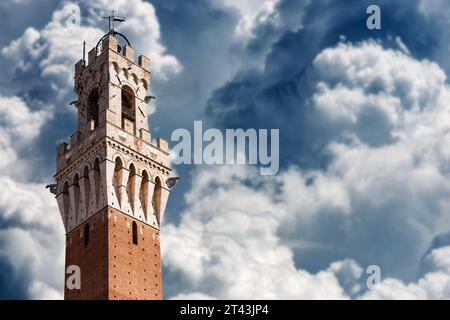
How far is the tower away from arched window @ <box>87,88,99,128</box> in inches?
Result: 2.6

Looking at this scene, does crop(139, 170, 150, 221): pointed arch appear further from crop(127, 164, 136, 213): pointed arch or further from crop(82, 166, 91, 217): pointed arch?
crop(82, 166, 91, 217): pointed arch

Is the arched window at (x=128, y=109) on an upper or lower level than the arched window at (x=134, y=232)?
upper

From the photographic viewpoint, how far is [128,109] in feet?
186

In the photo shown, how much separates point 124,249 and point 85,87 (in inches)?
525

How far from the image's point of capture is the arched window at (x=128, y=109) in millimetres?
54719

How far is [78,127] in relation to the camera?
56406 mm

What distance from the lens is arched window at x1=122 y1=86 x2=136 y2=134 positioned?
5472 centimetres

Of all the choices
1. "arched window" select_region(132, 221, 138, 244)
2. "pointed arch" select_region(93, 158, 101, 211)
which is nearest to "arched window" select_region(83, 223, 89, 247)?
"pointed arch" select_region(93, 158, 101, 211)

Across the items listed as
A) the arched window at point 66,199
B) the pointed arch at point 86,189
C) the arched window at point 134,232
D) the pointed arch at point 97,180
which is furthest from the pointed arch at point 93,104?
the arched window at point 134,232

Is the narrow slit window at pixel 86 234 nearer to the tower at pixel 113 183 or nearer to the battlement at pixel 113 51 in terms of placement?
the tower at pixel 113 183

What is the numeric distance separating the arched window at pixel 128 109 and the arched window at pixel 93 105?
182 centimetres

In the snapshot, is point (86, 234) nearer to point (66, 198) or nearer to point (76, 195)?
point (76, 195)

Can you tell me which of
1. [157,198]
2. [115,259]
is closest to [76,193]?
[157,198]
